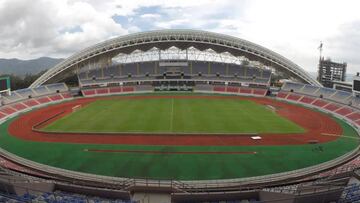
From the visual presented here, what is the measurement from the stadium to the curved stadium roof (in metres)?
0.24

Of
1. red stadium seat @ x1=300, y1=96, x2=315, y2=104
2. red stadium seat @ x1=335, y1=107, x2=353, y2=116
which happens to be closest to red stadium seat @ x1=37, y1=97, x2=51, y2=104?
red stadium seat @ x1=300, y1=96, x2=315, y2=104

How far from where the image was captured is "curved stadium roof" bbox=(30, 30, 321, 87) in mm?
66312

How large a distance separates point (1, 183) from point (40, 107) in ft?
142

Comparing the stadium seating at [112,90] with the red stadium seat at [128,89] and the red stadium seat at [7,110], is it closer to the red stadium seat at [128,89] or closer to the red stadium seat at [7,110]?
the red stadium seat at [128,89]

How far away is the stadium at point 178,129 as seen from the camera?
18.5m

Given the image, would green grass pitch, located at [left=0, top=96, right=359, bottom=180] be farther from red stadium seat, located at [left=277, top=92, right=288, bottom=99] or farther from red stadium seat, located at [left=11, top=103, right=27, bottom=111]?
red stadium seat, located at [left=277, top=92, right=288, bottom=99]

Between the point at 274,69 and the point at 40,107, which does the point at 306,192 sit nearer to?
the point at 40,107

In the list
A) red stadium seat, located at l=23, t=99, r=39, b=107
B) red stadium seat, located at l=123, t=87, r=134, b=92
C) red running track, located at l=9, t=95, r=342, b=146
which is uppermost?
red stadium seat, located at l=123, t=87, r=134, b=92

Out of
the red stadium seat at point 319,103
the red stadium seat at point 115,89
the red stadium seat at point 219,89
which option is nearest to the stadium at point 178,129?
the red stadium seat at point 319,103

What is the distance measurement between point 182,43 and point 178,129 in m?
37.3

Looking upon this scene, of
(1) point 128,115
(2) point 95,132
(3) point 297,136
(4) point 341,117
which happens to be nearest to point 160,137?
(2) point 95,132

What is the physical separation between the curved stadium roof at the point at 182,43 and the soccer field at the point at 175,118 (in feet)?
51.0

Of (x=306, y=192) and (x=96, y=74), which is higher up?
(x=96, y=74)

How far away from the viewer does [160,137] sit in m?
33.1
